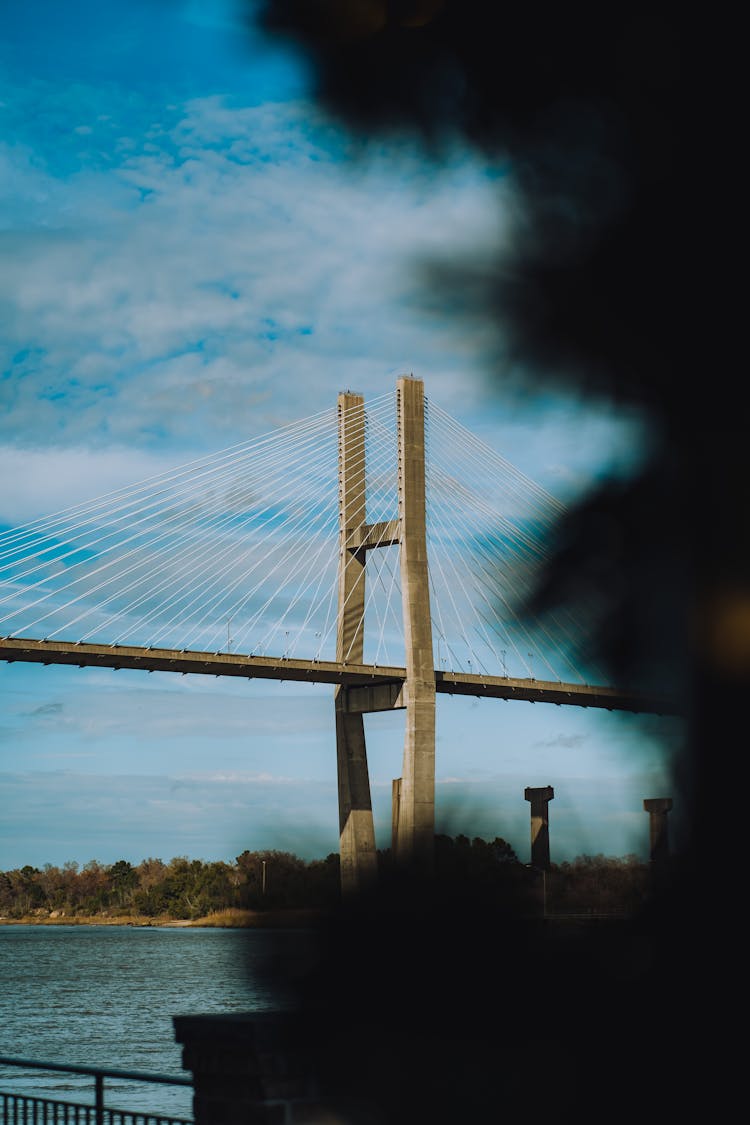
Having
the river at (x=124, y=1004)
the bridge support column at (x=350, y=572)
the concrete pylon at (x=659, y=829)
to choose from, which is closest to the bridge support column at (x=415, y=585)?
the bridge support column at (x=350, y=572)

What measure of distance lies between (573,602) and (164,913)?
111m

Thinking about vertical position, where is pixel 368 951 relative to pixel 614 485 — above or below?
below

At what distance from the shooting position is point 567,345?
80.3 inches

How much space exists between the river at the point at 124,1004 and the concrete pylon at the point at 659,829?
548 mm

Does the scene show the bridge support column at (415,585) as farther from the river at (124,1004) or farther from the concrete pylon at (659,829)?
the concrete pylon at (659,829)

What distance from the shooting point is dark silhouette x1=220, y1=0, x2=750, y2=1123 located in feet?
6.35

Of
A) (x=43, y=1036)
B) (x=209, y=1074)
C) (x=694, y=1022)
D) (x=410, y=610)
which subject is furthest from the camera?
(x=410, y=610)

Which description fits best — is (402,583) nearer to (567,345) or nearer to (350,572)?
(350,572)

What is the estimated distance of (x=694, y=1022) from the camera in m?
1.79

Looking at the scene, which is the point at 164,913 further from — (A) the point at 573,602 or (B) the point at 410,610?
(A) the point at 573,602

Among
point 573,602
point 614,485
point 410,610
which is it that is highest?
point 410,610

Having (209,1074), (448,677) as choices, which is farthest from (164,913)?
(209,1074)

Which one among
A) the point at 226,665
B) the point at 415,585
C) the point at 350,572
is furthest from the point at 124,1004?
the point at 415,585

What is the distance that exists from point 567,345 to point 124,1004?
36.5m
